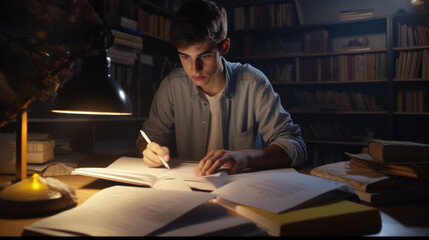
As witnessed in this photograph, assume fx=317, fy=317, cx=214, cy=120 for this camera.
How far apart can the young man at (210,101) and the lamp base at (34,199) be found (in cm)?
78

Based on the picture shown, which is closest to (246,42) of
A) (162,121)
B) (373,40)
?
(373,40)

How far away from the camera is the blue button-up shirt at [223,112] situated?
63.9 inches

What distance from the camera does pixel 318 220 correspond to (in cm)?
51

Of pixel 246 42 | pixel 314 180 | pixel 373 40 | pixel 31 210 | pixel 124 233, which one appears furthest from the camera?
pixel 246 42

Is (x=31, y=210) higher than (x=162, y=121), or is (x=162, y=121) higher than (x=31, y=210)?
(x=162, y=121)

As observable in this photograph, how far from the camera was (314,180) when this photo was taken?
72 cm

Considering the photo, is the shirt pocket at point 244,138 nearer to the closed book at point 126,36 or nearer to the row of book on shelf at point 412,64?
the closed book at point 126,36

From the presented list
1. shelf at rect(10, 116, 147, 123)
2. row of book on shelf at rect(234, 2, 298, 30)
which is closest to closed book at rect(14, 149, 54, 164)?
shelf at rect(10, 116, 147, 123)

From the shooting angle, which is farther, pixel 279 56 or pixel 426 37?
pixel 279 56

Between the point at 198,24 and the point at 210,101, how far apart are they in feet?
1.50

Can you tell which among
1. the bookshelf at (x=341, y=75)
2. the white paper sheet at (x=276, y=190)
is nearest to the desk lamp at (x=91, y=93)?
the white paper sheet at (x=276, y=190)

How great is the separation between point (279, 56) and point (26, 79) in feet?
11.0

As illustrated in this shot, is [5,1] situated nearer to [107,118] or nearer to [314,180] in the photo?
[314,180]

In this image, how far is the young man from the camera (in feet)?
4.60
